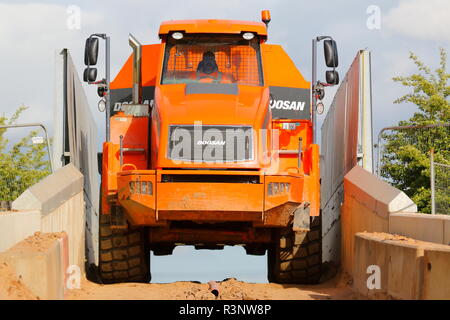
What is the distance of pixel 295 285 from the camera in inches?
547

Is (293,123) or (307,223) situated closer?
(307,223)

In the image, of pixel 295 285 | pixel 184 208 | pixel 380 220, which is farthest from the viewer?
pixel 295 285

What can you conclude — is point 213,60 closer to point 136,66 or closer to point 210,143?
point 136,66

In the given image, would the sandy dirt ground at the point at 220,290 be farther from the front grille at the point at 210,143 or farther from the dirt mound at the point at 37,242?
the front grille at the point at 210,143

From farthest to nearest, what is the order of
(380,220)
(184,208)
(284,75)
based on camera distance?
(284,75) → (380,220) → (184,208)

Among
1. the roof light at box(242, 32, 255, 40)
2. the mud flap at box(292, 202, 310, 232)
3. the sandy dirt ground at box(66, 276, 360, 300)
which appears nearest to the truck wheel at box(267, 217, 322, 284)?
the sandy dirt ground at box(66, 276, 360, 300)

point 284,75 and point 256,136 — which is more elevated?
point 284,75

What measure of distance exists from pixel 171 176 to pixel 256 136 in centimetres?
127

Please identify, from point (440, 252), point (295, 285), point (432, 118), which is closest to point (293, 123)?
point (295, 285)

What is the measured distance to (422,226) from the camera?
453 inches

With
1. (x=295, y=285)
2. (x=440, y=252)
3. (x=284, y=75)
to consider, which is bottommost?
(x=295, y=285)

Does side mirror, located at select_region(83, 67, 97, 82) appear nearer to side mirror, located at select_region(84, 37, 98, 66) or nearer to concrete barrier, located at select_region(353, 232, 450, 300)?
side mirror, located at select_region(84, 37, 98, 66)

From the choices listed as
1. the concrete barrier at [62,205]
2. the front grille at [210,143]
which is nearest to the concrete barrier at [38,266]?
the concrete barrier at [62,205]

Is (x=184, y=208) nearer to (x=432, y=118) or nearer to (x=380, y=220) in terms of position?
(x=380, y=220)
